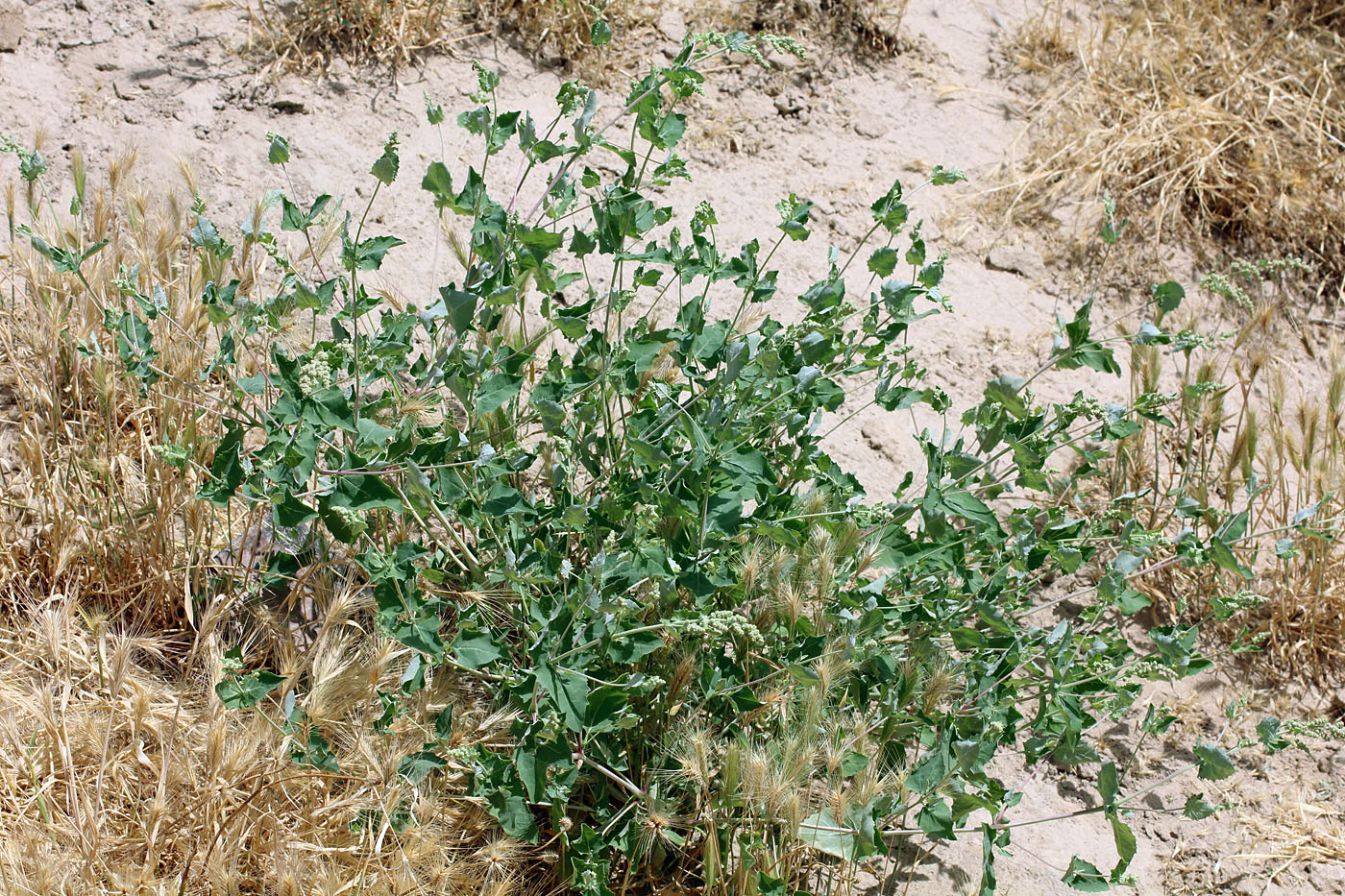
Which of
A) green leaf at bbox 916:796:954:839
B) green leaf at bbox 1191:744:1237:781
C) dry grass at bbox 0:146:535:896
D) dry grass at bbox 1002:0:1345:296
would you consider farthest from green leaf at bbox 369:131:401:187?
dry grass at bbox 1002:0:1345:296

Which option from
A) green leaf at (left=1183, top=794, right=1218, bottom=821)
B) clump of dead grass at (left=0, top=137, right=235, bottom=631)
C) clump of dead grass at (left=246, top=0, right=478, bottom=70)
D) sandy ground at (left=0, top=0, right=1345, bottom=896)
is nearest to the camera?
green leaf at (left=1183, top=794, right=1218, bottom=821)

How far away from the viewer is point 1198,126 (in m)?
4.21

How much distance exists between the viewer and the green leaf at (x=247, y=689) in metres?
1.87

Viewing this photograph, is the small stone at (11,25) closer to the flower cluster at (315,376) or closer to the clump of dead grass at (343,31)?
the clump of dead grass at (343,31)

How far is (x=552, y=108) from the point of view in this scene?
4.04 metres

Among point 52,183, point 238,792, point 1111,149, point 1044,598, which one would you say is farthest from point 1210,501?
point 52,183

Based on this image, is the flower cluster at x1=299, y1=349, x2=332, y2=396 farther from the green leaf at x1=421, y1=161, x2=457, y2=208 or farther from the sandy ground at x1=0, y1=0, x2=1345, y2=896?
the sandy ground at x1=0, y1=0, x2=1345, y2=896

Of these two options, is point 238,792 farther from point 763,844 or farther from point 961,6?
point 961,6

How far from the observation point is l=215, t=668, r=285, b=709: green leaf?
6.13 feet

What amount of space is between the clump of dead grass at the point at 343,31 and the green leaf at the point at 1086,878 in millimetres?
3448

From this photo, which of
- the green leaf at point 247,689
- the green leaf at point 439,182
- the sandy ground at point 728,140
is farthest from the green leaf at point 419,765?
the sandy ground at point 728,140

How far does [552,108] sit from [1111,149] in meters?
2.22

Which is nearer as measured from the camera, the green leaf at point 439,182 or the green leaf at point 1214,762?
the green leaf at point 439,182

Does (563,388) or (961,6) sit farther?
(961,6)
